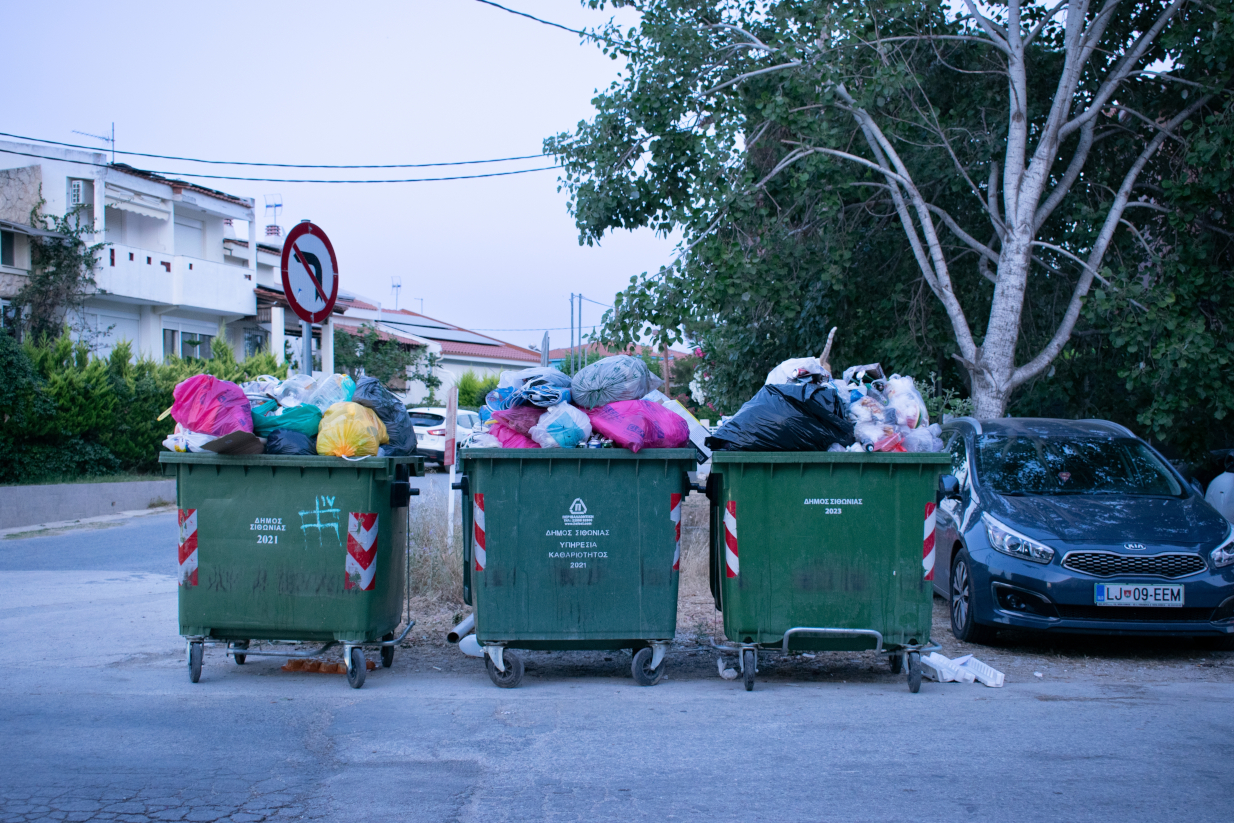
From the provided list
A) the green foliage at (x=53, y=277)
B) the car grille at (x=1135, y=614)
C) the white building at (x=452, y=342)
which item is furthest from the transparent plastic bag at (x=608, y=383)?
the white building at (x=452, y=342)

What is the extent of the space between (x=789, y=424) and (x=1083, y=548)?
2121 mm

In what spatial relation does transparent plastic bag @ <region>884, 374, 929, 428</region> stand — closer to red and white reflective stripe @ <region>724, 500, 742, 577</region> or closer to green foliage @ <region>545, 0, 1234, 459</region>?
red and white reflective stripe @ <region>724, 500, 742, 577</region>

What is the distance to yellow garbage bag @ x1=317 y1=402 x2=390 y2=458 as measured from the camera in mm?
5824

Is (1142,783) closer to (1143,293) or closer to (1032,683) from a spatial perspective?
(1032,683)

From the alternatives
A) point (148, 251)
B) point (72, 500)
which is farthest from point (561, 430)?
point (148, 251)

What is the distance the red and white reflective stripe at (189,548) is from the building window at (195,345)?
2240cm

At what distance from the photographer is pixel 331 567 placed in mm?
5770

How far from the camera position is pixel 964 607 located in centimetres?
702

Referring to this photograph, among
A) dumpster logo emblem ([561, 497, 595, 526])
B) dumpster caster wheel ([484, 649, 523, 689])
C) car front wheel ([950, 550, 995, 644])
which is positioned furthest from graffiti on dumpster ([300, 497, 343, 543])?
car front wheel ([950, 550, 995, 644])

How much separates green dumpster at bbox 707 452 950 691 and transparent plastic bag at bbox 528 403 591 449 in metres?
0.79

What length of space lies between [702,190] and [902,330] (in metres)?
3.37

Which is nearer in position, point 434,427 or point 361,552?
point 361,552

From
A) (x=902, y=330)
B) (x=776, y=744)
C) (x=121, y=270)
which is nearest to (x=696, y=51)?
(x=902, y=330)

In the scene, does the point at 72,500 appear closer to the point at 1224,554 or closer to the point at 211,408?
the point at 211,408
